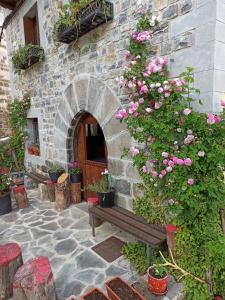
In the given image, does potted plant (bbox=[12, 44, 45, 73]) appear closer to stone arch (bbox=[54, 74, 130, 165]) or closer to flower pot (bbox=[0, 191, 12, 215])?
stone arch (bbox=[54, 74, 130, 165])

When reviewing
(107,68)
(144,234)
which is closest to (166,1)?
(107,68)

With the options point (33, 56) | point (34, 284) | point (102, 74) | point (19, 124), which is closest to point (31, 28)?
point (33, 56)

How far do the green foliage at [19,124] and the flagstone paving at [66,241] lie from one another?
2.49 m

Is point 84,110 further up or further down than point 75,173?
further up

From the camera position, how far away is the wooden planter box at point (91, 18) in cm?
317

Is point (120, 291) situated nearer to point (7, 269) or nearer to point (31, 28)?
point (7, 269)

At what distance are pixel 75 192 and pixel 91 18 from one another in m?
3.11

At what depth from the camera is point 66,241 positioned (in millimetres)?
3465

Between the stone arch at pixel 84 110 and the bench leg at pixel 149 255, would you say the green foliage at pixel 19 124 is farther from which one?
the bench leg at pixel 149 255

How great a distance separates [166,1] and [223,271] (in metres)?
3.01

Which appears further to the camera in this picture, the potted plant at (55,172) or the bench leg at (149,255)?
the potted plant at (55,172)

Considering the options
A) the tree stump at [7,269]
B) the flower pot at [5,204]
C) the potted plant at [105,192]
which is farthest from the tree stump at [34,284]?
the flower pot at [5,204]

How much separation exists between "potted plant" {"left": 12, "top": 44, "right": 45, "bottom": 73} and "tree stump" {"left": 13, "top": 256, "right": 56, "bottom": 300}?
14.4ft

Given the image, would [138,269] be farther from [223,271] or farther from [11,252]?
[11,252]
